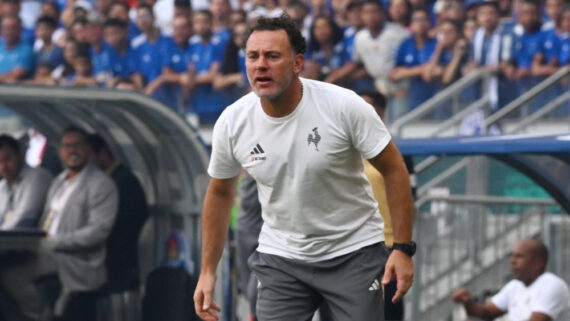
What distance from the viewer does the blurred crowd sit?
1015cm

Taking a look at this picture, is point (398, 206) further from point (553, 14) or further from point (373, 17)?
point (373, 17)

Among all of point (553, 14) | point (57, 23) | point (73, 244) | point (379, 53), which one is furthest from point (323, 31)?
point (57, 23)

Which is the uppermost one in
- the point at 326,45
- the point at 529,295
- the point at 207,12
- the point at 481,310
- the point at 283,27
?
the point at 283,27

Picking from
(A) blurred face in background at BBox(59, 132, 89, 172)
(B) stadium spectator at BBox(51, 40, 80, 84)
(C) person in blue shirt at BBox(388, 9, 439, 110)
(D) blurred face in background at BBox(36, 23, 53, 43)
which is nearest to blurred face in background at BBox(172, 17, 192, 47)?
(B) stadium spectator at BBox(51, 40, 80, 84)

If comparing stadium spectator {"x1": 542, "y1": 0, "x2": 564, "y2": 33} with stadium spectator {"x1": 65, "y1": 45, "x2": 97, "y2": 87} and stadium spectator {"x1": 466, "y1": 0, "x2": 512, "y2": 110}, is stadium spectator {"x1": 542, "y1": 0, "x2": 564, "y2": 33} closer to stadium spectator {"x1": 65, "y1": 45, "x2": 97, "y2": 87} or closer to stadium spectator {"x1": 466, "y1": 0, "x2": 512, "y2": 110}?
stadium spectator {"x1": 466, "y1": 0, "x2": 512, "y2": 110}

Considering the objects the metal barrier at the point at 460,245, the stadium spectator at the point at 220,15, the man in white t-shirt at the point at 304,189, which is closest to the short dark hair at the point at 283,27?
the man in white t-shirt at the point at 304,189

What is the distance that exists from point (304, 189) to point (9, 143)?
4.50 m

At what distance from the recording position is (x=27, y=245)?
26.4 feet

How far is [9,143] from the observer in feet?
27.8

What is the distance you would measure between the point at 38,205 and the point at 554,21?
474 cm

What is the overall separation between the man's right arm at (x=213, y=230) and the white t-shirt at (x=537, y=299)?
2859 mm

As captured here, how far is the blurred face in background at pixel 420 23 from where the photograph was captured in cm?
1094

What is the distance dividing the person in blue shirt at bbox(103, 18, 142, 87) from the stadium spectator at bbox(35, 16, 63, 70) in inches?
29.8

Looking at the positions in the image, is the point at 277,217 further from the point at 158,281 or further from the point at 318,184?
the point at 158,281
